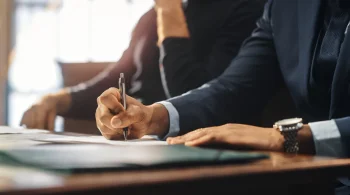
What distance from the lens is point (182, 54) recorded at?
5.22 feet

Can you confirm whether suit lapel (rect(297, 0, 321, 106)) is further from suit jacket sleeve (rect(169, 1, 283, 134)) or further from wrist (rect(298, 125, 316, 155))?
wrist (rect(298, 125, 316, 155))

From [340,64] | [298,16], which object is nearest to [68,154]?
[340,64]

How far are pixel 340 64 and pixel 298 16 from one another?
8.0 inches

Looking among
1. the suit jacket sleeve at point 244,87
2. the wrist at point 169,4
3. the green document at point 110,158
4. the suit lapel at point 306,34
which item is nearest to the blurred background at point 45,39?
the wrist at point 169,4

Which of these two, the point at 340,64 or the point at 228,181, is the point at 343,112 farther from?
the point at 228,181

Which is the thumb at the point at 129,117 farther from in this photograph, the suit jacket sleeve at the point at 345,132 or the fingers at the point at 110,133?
the suit jacket sleeve at the point at 345,132

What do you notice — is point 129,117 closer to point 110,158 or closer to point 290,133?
point 290,133

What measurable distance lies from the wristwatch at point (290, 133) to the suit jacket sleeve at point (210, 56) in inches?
34.1

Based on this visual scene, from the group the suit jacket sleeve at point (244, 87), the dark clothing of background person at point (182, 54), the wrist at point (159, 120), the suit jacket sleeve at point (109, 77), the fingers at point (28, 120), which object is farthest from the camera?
the suit jacket sleeve at point (109, 77)

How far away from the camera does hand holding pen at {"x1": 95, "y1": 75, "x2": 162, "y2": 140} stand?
912mm

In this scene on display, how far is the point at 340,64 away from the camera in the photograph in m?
0.98

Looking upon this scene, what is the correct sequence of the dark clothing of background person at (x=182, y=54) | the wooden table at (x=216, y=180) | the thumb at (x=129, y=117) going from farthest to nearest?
the dark clothing of background person at (x=182, y=54)
the thumb at (x=129, y=117)
the wooden table at (x=216, y=180)

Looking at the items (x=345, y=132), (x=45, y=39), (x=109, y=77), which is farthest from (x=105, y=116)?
(x=45, y=39)

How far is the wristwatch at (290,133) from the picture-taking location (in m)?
0.73
